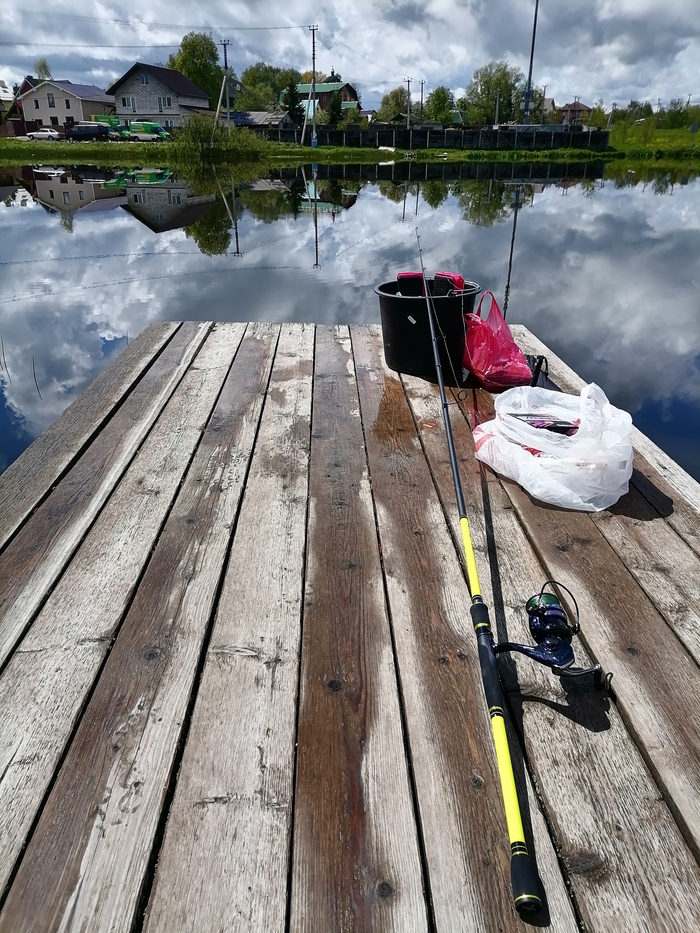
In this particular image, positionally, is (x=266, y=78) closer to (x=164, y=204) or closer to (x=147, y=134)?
(x=147, y=134)

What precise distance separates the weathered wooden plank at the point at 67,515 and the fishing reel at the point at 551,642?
4.75 ft

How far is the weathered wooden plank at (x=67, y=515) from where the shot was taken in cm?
198

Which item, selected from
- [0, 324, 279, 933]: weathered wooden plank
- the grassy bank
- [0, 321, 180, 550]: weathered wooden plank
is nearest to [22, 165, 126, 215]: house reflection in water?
the grassy bank

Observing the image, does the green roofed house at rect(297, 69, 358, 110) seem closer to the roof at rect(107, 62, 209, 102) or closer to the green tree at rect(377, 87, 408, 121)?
the green tree at rect(377, 87, 408, 121)

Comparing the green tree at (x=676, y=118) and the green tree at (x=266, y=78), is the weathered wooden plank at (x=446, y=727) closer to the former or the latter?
the green tree at (x=676, y=118)

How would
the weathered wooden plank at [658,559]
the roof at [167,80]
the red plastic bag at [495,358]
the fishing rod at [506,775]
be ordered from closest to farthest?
the fishing rod at [506,775] → the weathered wooden plank at [658,559] → the red plastic bag at [495,358] → the roof at [167,80]

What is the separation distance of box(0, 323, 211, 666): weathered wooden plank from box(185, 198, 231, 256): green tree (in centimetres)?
764

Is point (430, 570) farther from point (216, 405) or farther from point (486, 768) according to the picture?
point (216, 405)

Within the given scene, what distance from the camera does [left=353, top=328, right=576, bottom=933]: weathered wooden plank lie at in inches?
47.8

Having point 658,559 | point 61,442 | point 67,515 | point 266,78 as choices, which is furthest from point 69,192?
point 266,78

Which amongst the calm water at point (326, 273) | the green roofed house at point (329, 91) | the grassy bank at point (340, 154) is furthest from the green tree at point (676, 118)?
the calm water at point (326, 273)

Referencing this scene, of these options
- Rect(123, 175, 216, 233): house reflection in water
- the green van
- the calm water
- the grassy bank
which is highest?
the green van

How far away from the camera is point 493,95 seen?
72562mm

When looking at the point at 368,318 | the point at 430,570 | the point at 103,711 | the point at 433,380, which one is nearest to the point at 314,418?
the point at 433,380
